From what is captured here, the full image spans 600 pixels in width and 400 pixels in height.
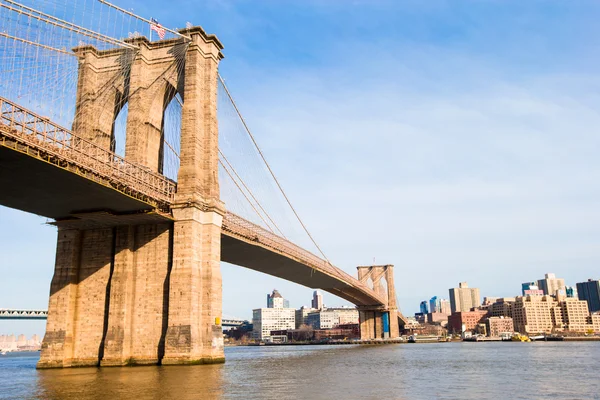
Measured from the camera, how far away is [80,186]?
34.8 metres

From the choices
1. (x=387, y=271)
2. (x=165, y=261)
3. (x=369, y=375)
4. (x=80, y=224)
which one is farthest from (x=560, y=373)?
(x=387, y=271)

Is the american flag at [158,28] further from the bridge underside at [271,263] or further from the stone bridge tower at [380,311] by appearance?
the stone bridge tower at [380,311]

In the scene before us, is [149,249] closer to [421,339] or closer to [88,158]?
[88,158]

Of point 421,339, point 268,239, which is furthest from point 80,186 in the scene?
point 421,339

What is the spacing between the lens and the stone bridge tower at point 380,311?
134m

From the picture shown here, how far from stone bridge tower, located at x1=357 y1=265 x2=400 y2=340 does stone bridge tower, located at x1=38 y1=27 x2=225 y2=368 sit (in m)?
96.8

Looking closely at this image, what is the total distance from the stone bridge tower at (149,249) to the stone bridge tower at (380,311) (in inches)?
3811

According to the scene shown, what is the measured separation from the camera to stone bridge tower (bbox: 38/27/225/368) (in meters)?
40.4

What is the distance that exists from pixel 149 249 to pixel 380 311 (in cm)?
10117

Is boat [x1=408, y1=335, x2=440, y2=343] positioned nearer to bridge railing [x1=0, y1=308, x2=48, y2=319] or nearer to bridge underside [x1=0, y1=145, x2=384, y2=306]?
bridge railing [x1=0, y1=308, x2=48, y2=319]

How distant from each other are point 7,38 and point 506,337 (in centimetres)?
16730

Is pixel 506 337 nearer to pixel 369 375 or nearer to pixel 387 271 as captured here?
pixel 387 271

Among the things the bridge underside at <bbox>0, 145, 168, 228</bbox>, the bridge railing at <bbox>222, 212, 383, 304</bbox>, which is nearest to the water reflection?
the bridge underside at <bbox>0, 145, 168, 228</bbox>

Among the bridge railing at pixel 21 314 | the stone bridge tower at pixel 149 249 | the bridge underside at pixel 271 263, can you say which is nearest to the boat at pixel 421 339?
the bridge underside at pixel 271 263
